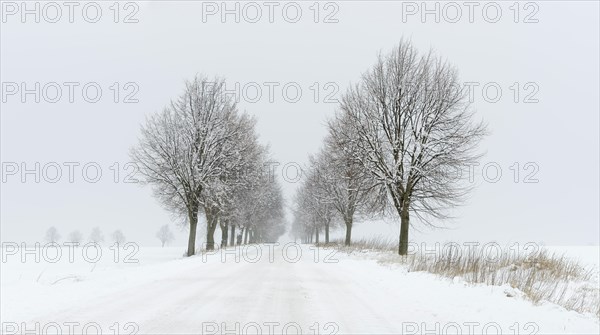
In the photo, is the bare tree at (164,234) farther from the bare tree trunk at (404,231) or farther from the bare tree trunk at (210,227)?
the bare tree trunk at (404,231)

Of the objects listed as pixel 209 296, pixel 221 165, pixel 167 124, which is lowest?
pixel 209 296

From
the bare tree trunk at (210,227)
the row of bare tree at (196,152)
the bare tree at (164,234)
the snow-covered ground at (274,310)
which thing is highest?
the row of bare tree at (196,152)

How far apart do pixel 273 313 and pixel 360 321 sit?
47.3 inches

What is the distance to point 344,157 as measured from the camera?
1995 centimetres

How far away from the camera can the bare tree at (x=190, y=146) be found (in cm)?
2261

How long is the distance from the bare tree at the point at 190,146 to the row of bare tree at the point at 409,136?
8.05 meters

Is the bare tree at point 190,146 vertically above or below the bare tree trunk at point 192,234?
above

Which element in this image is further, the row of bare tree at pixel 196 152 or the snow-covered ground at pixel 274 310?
the row of bare tree at pixel 196 152

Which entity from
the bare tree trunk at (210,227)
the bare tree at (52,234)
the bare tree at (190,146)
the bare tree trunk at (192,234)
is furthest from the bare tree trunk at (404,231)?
the bare tree at (52,234)

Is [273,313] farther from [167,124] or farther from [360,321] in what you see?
[167,124]

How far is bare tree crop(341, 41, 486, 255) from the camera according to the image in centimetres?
1784

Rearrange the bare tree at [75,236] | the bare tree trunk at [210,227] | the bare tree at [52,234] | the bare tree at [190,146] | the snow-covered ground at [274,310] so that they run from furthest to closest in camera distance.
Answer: the bare tree at [75,236] → the bare tree at [52,234] → the bare tree trunk at [210,227] → the bare tree at [190,146] → the snow-covered ground at [274,310]

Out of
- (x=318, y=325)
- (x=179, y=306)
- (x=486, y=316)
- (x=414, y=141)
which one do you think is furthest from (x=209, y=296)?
(x=414, y=141)

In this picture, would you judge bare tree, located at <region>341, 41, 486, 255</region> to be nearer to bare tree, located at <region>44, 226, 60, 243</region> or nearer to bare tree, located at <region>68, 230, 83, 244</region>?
bare tree, located at <region>68, 230, 83, 244</region>
